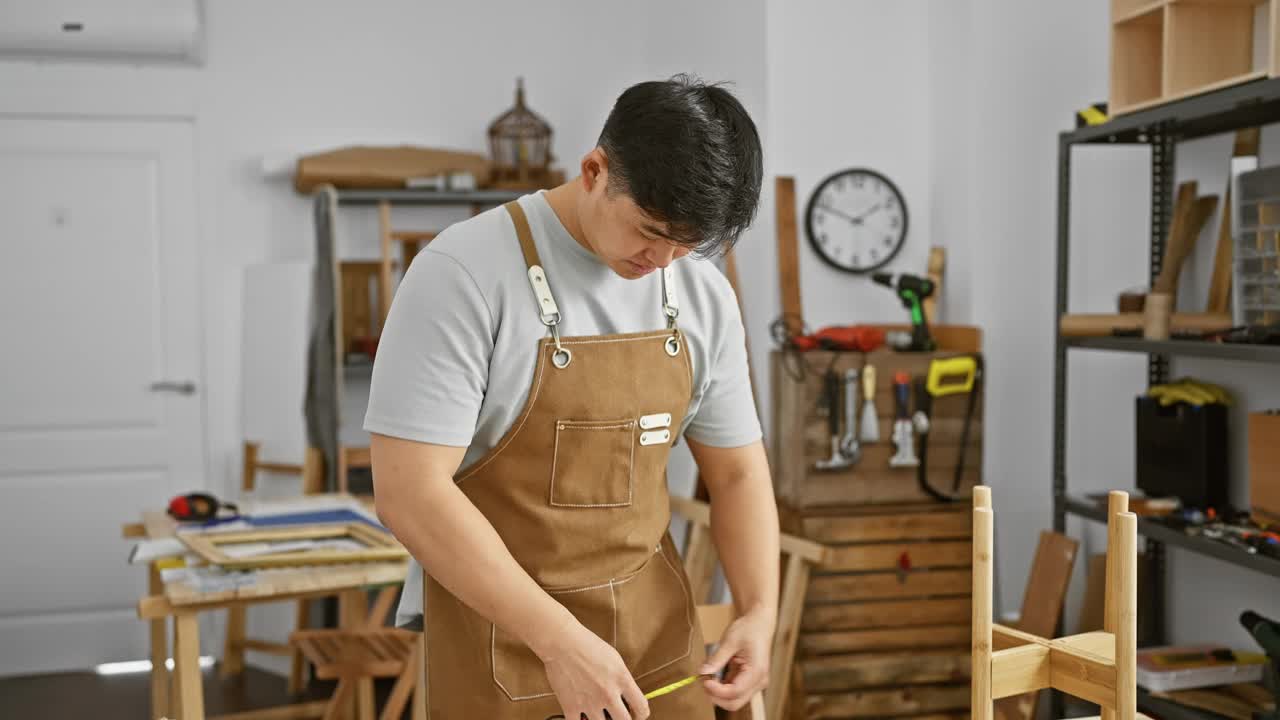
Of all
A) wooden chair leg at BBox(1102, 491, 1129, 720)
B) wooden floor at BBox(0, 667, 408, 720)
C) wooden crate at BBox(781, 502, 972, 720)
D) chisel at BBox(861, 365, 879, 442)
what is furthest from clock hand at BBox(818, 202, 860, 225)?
wooden chair leg at BBox(1102, 491, 1129, 720)

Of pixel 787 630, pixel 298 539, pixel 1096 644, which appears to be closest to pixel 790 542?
pixel 787 630

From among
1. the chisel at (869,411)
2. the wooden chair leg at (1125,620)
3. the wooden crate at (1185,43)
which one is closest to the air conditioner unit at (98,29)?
the chisel at (869,411)

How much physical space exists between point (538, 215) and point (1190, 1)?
207cm

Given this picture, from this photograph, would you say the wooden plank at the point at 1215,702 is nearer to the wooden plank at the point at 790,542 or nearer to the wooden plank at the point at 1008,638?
the wooden plank at the point at 790,542

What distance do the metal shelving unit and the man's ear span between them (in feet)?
5.95

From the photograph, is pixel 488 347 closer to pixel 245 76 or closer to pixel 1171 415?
pixel 1171 415

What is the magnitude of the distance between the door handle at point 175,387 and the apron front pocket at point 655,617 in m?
4.09

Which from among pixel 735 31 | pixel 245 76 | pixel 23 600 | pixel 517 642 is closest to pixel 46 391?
pixel 23 600

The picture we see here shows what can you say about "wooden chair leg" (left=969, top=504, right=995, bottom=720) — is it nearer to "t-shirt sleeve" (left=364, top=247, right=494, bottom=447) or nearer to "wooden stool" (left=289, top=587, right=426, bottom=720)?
"t-shirt sleeve" (left=364, top=247, right=494, bottom=447)

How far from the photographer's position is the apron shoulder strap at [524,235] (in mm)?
1567

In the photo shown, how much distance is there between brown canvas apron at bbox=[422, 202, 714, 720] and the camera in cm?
159

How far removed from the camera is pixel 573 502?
5.31 ft

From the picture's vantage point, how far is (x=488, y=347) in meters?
1.53

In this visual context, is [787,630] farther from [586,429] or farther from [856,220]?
[586,429]
